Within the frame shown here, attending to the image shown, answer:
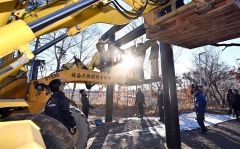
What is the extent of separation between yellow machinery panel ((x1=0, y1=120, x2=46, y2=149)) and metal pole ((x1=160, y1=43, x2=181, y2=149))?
673 centimetres

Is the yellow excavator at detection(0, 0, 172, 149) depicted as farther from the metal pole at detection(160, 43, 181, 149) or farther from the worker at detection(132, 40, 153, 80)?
the worker at detection(132, 40, 153, 80)

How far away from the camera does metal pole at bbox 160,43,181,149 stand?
8.45 metres

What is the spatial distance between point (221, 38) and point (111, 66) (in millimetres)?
4717

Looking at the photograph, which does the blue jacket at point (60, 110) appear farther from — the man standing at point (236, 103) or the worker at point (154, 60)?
the man standing at point (236, 103)

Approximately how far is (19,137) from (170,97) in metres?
6.91

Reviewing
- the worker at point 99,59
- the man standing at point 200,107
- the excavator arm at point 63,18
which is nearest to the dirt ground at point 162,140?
the man standing at point 200,107

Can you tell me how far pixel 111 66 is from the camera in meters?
10.9

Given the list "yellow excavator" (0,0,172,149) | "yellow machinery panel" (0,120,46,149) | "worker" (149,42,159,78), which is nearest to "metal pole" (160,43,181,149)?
"worker" (149,42,159,78)

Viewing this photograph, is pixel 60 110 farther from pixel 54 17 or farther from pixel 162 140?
pixel 162 140

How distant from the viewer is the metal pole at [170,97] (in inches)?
332

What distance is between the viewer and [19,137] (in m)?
1.92

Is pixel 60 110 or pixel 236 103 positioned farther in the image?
pixel 236 103

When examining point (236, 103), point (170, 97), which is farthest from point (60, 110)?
point (236, 103)

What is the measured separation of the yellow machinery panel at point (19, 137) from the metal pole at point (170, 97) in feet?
22.1
